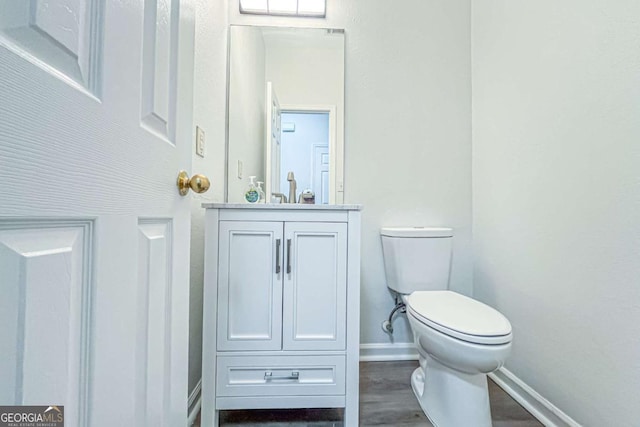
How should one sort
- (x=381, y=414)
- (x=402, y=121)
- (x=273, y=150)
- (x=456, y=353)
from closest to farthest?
(x=456, y=353)
(x=381, y=414)
(x=273, y=150)
(x=402, y=121)

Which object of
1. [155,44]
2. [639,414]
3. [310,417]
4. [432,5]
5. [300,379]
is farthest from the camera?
[432,5]

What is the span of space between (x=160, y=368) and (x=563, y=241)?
143 cm

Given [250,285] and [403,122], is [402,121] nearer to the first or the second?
[403,122]

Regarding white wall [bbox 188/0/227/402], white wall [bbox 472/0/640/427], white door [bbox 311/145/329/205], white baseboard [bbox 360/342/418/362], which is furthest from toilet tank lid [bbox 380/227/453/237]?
white wall [bbox 188/0/227/402]

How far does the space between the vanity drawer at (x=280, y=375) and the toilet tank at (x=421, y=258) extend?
2.04 ft

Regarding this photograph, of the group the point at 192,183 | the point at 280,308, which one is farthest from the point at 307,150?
the point at 192,183

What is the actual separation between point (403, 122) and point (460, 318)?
1.16 meters

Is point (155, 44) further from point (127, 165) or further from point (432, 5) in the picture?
point (432, 5)

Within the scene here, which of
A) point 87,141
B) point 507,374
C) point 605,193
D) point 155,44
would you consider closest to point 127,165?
point 87,141

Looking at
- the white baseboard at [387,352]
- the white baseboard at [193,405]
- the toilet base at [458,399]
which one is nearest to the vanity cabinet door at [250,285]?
the white baseboard at [193,405]

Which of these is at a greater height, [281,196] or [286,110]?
[286,110]

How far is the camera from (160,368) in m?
0.58

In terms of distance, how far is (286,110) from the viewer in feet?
5.43

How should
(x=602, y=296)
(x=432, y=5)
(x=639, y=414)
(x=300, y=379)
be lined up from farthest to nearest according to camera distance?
(x=432, y=5), (x=300, y=379), (x=602, y=296), (x=639, y=414)
